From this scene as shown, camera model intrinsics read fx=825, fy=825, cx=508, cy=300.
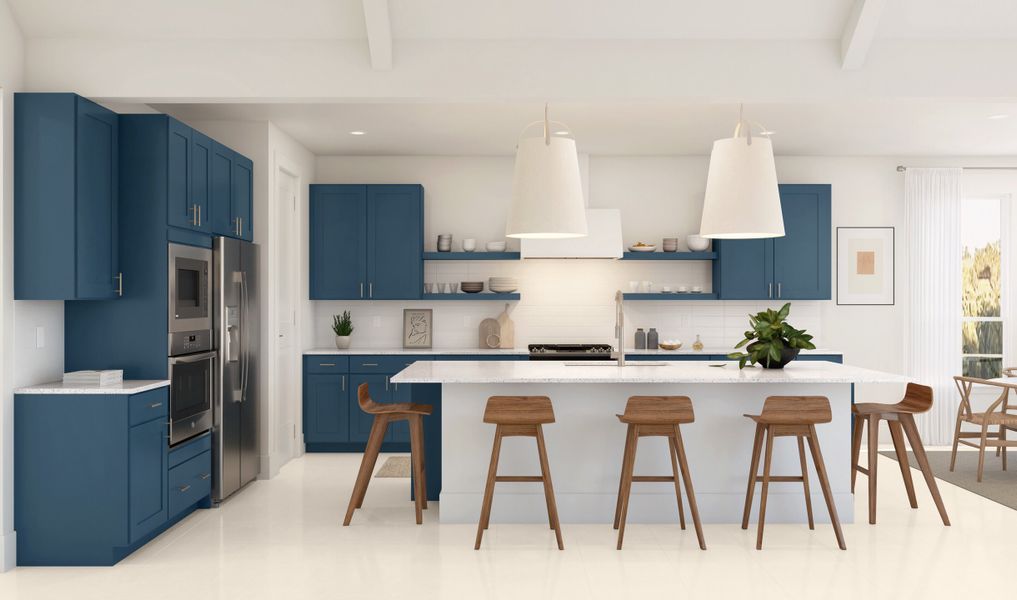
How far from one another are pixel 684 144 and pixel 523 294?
83.4 inches

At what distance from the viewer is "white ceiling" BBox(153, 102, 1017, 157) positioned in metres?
6.19

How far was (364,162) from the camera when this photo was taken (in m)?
8.23

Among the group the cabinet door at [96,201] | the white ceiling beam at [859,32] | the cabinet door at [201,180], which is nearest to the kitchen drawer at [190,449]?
the cabinet door at [96,201]

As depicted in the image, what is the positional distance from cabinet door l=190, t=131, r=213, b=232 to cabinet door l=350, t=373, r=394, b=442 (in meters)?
2.52

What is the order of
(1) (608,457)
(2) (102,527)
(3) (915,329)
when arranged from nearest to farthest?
1. (2) (102,527)
2. (1) (608,457)
3. (3) (915,329)

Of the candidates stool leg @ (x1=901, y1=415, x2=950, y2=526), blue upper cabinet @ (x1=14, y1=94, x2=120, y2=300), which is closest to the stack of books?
blue upper cabinet @ (x1=14, y1=94, x2=120, y2=300)

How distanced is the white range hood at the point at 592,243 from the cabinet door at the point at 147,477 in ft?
12.5

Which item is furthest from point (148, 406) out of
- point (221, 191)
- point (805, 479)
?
point (805, 479)

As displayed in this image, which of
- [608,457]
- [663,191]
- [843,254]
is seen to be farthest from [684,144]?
[608,457]

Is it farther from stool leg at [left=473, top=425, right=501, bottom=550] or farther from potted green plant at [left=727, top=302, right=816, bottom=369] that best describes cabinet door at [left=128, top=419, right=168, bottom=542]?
potted green plant at [left=727, top=302, right=816, bottom=369]

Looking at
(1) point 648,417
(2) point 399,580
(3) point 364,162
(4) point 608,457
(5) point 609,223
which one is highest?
(3) point 364,162

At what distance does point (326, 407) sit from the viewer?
764cm

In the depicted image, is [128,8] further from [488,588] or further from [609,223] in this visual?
[609,223]

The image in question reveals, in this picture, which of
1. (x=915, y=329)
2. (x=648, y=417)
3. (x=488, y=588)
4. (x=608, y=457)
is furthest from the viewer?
(x=915, y=329)
